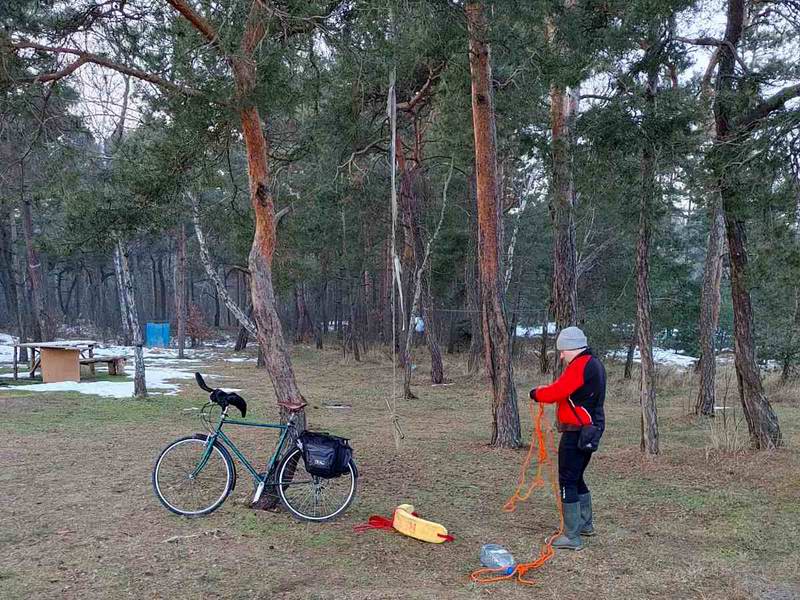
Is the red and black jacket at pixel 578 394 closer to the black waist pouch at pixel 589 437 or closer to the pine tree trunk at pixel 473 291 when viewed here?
the black waist pouch at pixel 589 437

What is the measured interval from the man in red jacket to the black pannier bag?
1.41 m

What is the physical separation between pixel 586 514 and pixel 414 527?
1231 mm

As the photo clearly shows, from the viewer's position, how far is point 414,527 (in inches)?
180

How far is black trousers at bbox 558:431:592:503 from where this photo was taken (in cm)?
449

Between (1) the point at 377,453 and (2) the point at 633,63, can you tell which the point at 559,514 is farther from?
(2) the point at 633,63

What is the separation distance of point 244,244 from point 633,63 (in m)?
6.41

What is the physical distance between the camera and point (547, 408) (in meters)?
12.3

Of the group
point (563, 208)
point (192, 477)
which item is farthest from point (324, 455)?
point (563, 208)

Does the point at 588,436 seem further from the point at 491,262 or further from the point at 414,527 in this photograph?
the point at 491,262

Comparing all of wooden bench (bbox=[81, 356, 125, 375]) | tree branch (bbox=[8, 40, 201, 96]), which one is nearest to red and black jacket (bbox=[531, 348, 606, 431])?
tree branch (bbox=[8, 40, 201, 96])

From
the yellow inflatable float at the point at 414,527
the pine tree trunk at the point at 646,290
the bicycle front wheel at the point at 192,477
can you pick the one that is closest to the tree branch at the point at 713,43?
the pine tree trunk at the point at 646,290

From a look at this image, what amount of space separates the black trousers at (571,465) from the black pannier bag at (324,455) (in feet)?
4.90

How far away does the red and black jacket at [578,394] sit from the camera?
4461 millimetres

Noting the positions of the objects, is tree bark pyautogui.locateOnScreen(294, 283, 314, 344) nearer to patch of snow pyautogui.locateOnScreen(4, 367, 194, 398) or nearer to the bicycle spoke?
patch of snow pyautogui.locateOnScreen(4, 367, 194, 398)
